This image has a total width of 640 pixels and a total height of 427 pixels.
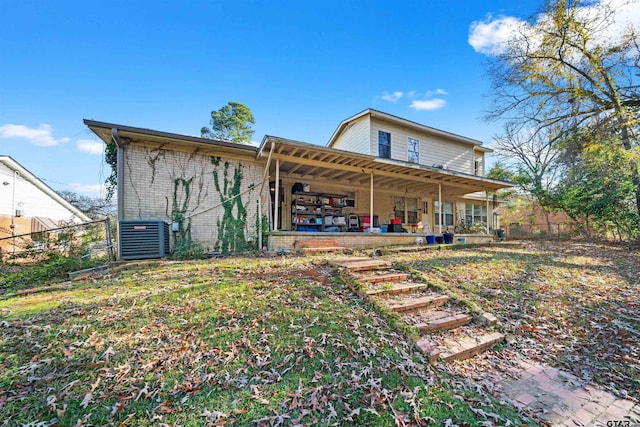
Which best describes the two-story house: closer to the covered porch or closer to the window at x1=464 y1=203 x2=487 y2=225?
the covered porch

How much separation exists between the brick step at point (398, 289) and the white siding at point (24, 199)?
460 inches

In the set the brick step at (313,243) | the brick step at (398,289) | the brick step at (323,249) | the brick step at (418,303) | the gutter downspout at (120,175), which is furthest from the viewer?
the brick step at (313,243)

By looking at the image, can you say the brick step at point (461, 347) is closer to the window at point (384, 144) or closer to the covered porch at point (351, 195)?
the covered porch at point (351, 195)

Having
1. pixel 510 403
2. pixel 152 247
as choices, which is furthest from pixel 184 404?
A: pixel 152 247

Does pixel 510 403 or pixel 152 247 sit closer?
pixel 510 403

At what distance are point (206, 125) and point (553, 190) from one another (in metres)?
27.3

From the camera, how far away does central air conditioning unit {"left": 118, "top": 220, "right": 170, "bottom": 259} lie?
6.28 m

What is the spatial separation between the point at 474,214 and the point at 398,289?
52.1 ft

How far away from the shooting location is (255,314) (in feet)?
10.7

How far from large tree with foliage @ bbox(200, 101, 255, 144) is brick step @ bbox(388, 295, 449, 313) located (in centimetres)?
2236

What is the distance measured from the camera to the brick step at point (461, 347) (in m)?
2.97

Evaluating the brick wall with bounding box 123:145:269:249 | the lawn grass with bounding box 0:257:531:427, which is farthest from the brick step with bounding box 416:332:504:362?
the brick wall with bounding box 123:145:269:249

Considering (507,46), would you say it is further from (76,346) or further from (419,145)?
(76,346)

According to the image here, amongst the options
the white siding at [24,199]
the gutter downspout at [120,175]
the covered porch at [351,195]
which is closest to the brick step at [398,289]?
the covered porch at [351,195]
